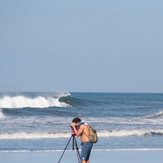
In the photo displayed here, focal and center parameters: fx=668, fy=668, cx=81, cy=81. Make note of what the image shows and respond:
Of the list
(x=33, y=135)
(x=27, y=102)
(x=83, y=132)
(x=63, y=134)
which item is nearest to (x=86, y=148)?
(x=83, y=132)

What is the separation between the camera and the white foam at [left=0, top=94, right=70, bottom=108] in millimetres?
52688

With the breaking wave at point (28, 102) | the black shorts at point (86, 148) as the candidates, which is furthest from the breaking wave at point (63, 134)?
the breaking wave at point (28, 102)

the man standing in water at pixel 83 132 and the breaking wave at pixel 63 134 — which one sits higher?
the breaking wave at pixel 63 134

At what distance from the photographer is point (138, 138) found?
87.8 feet

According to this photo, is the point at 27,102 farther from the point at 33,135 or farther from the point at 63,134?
the point at 33,135

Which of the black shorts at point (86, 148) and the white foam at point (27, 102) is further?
the white foam at point (27, 102)

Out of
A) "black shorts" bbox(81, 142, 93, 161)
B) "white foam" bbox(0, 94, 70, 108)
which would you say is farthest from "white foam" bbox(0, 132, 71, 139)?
"white foam" bbox(0, 94, 70, 108)

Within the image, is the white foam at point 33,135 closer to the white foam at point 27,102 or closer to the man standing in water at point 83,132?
the man standing in water at point 83,132

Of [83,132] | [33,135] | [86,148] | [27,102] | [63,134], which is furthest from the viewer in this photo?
[27,102]

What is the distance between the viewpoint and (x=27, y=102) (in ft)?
178

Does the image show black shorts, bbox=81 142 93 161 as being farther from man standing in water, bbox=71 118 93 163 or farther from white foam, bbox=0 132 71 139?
white foam, bbox=0 132 71 139

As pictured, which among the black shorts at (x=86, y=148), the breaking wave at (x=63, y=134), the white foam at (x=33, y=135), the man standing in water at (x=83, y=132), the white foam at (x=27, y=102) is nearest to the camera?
the man standing in water at (x=83, y=132)

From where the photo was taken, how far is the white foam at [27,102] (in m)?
52.7

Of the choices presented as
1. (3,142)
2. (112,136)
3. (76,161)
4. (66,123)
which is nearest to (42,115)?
(66,123)
